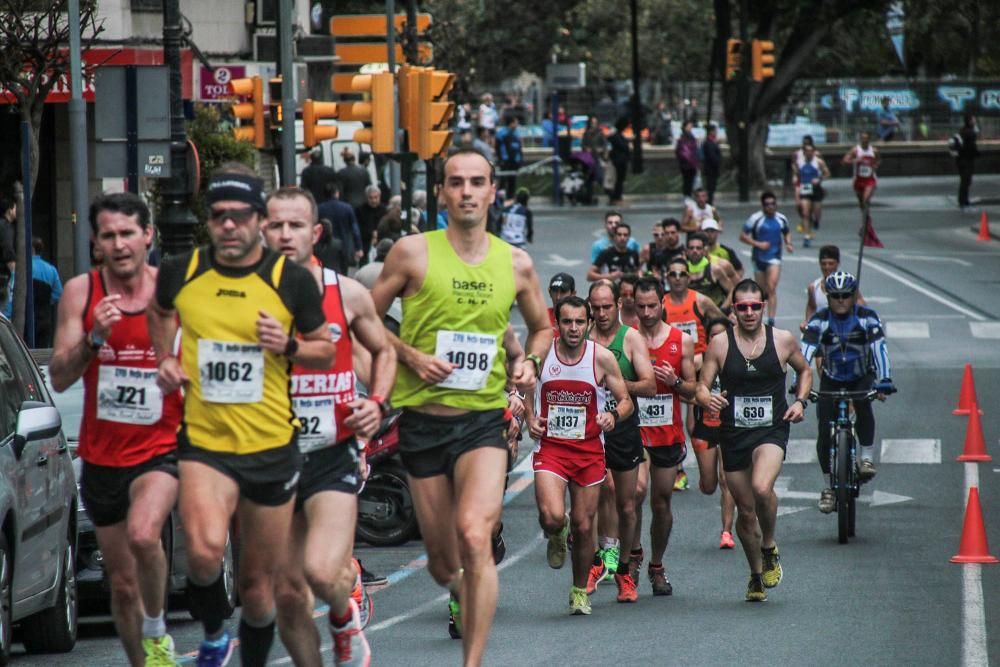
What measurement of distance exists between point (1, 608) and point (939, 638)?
4.97 m

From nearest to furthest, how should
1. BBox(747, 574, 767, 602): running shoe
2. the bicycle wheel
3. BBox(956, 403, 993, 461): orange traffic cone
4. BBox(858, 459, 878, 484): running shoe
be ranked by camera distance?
BBox(747, 574, 767, 602): running shoe
the bicycle wheel
BBox(858, 459, 878, 484): running shoe
BBox(956, 403, 993, 461): orange traffic cone

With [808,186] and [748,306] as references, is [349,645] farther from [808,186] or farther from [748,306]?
[808,186]

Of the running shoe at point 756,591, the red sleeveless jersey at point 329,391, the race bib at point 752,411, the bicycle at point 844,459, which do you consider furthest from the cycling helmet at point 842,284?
the red sleeveless jersey at point 329,391

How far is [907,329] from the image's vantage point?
29641 millimetres

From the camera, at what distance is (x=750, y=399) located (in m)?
12.9

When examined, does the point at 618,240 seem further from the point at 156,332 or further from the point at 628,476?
the point at 156,332

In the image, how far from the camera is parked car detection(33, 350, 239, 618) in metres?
11.5

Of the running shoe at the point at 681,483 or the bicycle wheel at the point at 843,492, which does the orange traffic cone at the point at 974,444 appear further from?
the bicycle wheel at the point at 843,492

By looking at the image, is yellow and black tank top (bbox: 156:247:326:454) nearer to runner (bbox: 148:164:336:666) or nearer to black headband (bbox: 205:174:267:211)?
runner (bbox: 148:164:336:666)

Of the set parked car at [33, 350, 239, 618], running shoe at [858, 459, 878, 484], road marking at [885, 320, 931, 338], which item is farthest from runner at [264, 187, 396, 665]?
road marking at [885, 320, 931, 338]

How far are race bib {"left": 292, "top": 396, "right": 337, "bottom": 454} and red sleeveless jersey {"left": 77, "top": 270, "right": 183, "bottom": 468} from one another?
2.16 ft

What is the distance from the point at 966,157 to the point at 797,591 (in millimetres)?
37103

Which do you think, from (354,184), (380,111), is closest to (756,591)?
(380,111)

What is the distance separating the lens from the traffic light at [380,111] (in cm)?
2156
